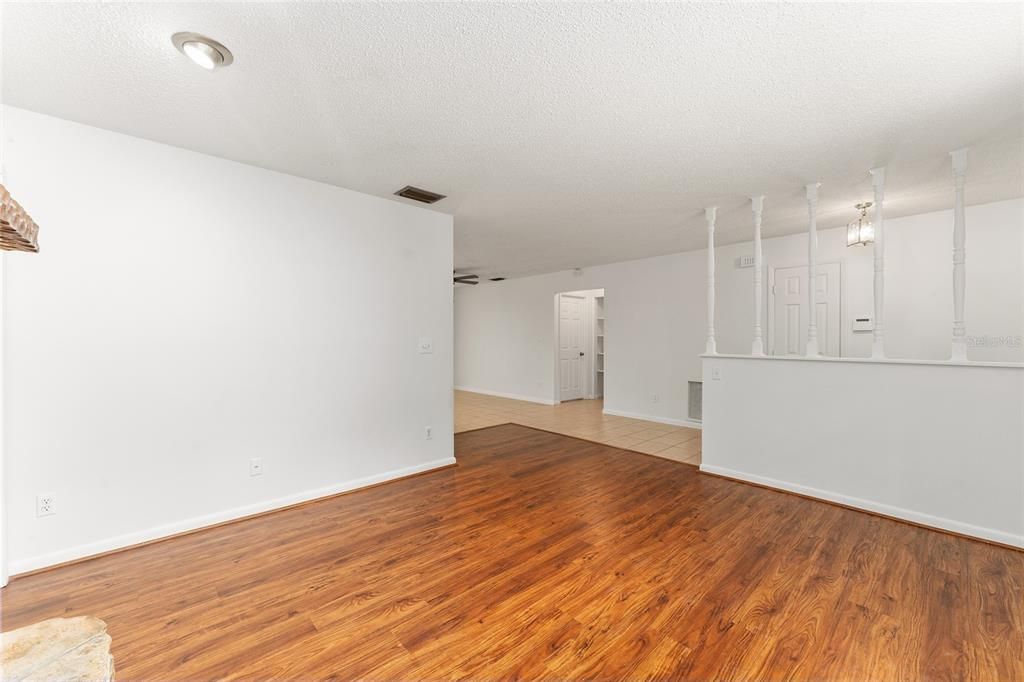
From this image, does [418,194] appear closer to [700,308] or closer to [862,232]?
[862,232]

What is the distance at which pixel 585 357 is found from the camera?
8.34m

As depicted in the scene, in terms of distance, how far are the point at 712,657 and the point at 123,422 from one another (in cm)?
333

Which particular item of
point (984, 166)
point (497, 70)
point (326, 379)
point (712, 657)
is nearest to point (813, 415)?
point (984, 166)

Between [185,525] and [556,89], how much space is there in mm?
3431

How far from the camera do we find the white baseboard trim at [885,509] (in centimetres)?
257

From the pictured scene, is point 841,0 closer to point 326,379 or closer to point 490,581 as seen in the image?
point 490,581

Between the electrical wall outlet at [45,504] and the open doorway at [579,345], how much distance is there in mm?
6334

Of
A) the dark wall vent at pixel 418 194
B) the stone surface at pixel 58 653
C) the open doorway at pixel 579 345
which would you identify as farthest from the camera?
the open doorway at pixel 579 345

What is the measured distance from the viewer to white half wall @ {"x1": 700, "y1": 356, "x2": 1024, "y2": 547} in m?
2.61

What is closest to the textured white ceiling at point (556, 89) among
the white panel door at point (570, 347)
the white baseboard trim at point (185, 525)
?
the white baseboard trim at point (185, 525)

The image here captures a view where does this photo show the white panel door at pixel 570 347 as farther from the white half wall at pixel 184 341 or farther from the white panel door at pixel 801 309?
the white half wall at pixel 184 341

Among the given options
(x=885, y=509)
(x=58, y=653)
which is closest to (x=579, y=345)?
(x=885, y=509)

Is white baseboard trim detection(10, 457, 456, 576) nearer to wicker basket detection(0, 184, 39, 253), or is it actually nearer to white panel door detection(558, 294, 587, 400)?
wicker basket detection(0, 184, 39, 253)
